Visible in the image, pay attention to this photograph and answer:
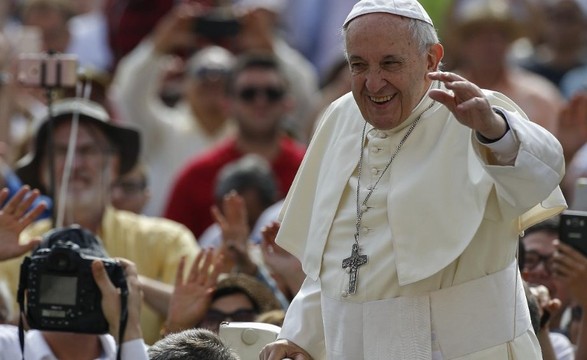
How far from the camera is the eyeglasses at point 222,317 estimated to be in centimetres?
657

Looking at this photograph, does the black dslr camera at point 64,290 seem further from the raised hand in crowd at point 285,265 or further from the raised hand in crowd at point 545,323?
the raised hand in crowd at point 545,323

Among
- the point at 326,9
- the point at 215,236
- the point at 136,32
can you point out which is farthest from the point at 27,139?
the point at 326,9

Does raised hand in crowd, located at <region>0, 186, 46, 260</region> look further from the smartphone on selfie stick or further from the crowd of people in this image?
the smartphone on selfie stick

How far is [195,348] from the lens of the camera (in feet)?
16.4

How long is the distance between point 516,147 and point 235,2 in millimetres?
8269

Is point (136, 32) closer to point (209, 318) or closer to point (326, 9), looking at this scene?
point (326, 9)

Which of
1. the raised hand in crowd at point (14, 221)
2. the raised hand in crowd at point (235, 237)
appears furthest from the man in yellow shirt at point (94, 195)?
the raised hand in crowd at point (14, 221)

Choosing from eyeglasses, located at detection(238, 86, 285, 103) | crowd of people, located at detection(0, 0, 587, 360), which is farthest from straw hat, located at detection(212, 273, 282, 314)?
eyeglasses, located at detection(238, 86, 285, 103)

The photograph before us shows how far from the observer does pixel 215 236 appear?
8359 mm

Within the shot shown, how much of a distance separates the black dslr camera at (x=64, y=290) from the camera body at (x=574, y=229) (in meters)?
1.70

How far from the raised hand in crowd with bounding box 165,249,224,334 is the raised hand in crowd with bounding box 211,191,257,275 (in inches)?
21.2

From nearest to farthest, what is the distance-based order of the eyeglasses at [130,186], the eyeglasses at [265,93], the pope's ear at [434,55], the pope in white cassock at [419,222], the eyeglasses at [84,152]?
the pope in white cassock at [419,222], the pope's ear at [434,55], the eyeglasses at [84,152], the eyeglasses at [130,186], the eyeglasses at [265,93]

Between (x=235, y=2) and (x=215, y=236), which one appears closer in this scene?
(x=215, y=236)

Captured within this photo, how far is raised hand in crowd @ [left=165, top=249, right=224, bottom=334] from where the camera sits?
6.50 m
